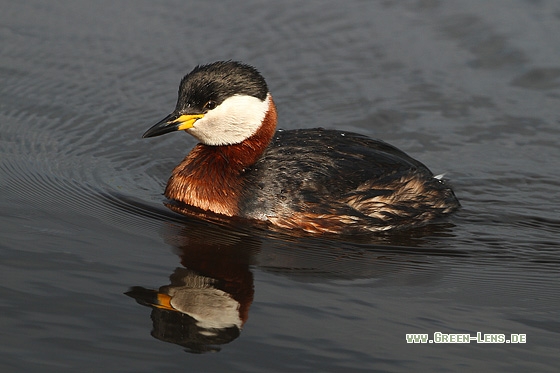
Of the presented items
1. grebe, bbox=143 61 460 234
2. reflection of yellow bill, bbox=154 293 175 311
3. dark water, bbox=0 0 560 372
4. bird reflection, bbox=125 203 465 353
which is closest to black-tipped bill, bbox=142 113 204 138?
grebe, bbox=143 61 460 234

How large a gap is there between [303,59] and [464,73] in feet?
6.45

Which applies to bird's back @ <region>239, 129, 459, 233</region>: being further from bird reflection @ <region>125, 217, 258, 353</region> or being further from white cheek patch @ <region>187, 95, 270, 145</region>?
bird reflection @ <region>125, 217, 258, 353</region>

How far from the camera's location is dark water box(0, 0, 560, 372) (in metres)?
6.09

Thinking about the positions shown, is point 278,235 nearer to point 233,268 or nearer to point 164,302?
point 233,268

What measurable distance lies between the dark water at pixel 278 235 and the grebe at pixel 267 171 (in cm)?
28

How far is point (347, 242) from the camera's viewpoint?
321 inches

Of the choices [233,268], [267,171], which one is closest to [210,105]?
[267,171]

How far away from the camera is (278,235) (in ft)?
26.7

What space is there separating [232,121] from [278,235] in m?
1.14

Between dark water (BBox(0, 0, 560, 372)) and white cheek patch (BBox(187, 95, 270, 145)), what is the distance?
0.78 m

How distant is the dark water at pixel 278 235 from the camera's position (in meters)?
6.09

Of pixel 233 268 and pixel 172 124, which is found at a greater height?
pixel 172 124

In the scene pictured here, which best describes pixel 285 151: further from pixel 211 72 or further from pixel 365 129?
pixel 365 129

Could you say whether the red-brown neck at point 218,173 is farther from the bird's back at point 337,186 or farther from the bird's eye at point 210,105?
the bird's eye at point 210,105
